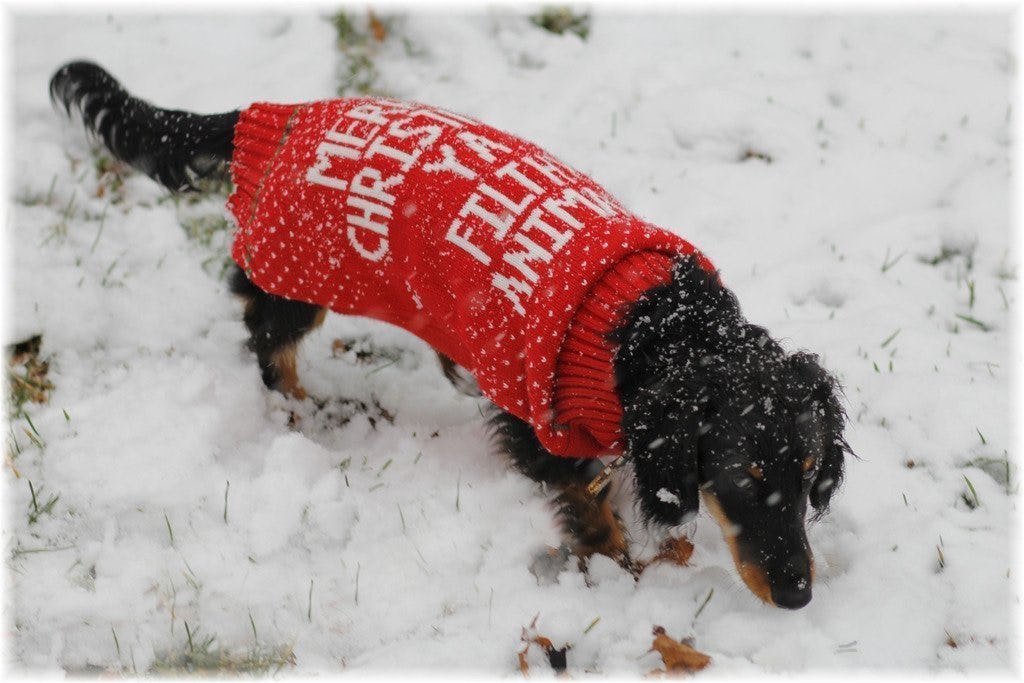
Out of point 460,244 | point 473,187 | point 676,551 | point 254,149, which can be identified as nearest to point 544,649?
point 676,551

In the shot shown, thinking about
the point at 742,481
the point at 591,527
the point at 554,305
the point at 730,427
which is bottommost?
the point at 591,527

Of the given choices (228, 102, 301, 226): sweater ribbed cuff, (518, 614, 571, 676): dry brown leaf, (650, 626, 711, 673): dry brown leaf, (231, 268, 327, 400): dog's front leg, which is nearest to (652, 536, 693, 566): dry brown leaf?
(650, 626, 711, 673): dry brown leaf

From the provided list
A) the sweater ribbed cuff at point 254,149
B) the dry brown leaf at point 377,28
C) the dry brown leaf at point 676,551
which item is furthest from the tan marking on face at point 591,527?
the dry brown leaf at point 377,28

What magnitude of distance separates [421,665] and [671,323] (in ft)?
3.60

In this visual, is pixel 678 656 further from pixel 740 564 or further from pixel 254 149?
pixel 254 149

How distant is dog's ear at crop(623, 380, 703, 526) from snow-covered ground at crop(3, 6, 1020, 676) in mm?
412

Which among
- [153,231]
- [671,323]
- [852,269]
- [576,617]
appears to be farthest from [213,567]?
[852,269]

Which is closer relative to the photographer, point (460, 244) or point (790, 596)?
point (790, 596)

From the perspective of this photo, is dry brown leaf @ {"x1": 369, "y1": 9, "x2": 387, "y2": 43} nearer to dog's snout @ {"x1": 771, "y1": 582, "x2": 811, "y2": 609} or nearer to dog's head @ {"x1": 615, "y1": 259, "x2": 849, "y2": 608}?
dog's head @ {"x1": 615, "y1": 259, "x2": 849, "y2": 608}

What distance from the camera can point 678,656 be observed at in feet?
7.35

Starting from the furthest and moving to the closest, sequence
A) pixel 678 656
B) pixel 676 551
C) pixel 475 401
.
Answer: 1. pixel 475 401
2. pixel 676 551
3. pixel 678 656

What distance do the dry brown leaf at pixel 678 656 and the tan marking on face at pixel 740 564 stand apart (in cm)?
23

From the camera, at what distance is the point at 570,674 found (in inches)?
89.5

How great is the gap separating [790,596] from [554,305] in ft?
2.96
